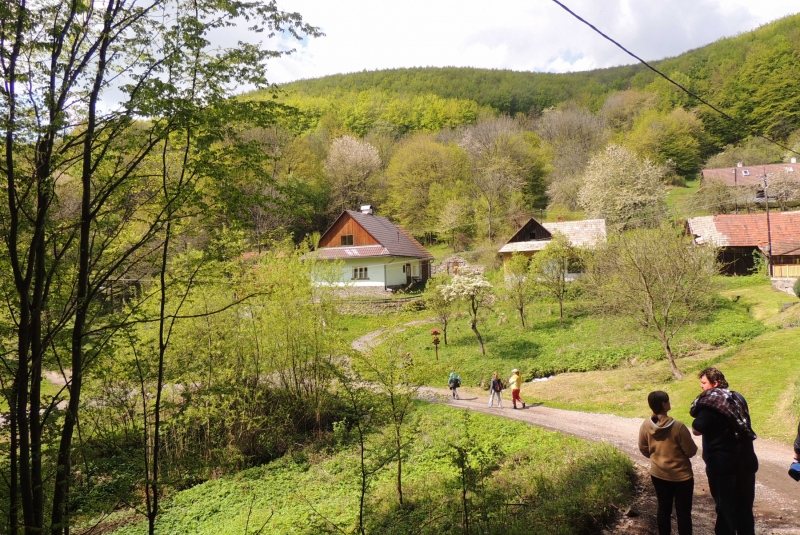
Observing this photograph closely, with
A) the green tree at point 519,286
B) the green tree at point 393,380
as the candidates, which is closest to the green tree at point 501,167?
the green tree at point 519,286

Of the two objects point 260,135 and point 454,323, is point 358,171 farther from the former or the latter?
point 454,323

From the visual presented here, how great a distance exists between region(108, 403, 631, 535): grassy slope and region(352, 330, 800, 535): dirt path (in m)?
0.33

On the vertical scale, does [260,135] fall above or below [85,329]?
above

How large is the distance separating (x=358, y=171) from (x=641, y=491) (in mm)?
44722

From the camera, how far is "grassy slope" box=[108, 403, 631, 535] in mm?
5730

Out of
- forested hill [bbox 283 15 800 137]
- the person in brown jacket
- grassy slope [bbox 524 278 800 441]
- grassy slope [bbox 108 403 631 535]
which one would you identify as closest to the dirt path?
grassy slope [bbox 108 403 631 535]

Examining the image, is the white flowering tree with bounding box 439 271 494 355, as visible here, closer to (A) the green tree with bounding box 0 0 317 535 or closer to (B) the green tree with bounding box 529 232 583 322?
(B) the green tree with bounding box 529 232 583 322

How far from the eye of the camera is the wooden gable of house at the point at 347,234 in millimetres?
31344

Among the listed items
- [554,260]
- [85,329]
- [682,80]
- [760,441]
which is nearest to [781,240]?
[554,260]

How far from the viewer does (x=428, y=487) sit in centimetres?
808

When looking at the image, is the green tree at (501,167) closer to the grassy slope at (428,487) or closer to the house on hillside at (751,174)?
the house on hillside at (751,174)

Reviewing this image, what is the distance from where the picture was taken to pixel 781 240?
A: 88.8 ft

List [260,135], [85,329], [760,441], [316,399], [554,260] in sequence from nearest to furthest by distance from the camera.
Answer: [85,329] → [760,441] → [316,399] → [554,260] → [260,135]

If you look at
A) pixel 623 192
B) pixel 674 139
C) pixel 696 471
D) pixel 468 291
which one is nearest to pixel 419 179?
pixel 623 192
